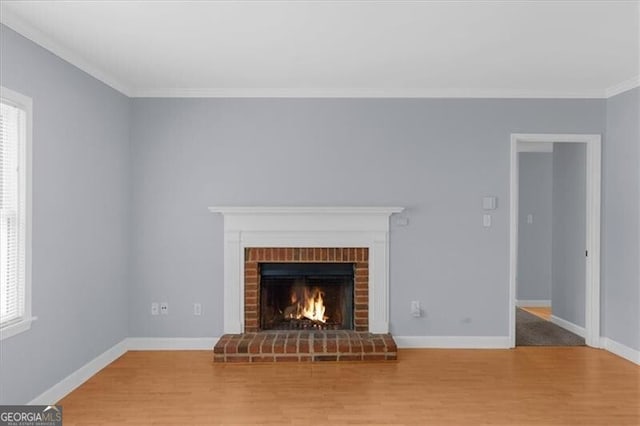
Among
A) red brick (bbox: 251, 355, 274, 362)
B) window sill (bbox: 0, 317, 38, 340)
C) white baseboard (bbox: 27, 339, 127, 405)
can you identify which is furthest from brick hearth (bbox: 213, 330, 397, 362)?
window sill (bbox: 0, 317, 38, 340)

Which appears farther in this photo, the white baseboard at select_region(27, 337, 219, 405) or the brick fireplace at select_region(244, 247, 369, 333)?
the brick fireplace at select_region(244, 247, 369, 333)

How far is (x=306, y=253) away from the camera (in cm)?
428

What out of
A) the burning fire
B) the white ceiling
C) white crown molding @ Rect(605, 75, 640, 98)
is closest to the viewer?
the white ceiling

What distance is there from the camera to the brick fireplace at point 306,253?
4195mm

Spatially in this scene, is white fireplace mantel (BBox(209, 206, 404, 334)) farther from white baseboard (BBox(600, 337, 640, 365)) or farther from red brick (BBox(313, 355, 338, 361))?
white baseboard (BBox(600, 337, 640, 365))

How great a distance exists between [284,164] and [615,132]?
321cm

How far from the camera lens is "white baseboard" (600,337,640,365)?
391 cm

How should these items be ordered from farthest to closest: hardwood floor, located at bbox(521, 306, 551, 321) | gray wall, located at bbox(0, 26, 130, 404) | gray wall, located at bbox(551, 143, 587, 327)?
hardwood floor, located at bbox(521, 306, 551, 321)
gray wall, located at bbox(551, 143, 587, 327)
gray wall, located at bbox(0, 26, 130, 404)

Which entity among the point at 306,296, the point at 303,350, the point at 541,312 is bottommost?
the point at 541,312

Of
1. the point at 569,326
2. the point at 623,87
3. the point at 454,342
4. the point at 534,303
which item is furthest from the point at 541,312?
the point at 623,87

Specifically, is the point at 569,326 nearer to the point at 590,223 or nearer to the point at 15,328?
the point at 590,223

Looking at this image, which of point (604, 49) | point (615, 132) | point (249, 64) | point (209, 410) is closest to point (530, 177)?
point (615, 132)

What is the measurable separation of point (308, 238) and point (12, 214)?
93.5 inches

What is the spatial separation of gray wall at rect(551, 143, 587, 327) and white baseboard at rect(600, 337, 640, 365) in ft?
1.18
